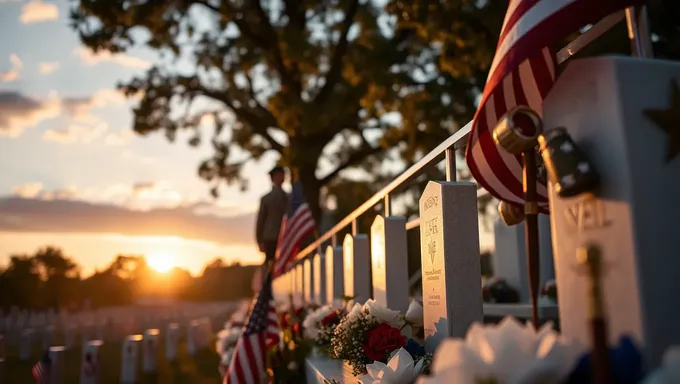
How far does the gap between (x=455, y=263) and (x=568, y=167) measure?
128 centimetres

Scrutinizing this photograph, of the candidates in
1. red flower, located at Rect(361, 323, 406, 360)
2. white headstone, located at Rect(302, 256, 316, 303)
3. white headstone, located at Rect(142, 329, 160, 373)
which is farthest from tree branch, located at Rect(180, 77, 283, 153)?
red flower, located at Rect(361, 323, 406, 360)

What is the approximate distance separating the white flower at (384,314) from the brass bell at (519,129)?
159 cm

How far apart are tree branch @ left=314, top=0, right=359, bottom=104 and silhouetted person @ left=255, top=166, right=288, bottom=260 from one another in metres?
8.17

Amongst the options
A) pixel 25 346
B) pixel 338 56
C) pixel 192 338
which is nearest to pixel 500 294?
pixel 192 338

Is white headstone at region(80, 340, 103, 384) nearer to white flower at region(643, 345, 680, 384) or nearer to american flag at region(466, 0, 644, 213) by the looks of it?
american flag at region(466, 0, 644, 213)

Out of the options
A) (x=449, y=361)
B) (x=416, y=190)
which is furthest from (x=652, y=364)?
(x=416, y=190)

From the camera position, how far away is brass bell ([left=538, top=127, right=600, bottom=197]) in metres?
1.57

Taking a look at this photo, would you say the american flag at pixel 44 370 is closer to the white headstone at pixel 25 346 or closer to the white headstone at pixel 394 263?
the white headstone at pixel 394 263

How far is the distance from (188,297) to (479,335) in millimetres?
33895

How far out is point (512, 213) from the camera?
8.34 ft

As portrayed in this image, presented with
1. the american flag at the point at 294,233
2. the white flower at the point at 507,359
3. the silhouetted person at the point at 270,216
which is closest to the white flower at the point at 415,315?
the white flower at the point at 507,359

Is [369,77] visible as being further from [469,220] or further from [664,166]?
[664,166]

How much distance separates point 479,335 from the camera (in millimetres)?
1446

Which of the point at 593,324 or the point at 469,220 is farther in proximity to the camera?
the point at 469,220
